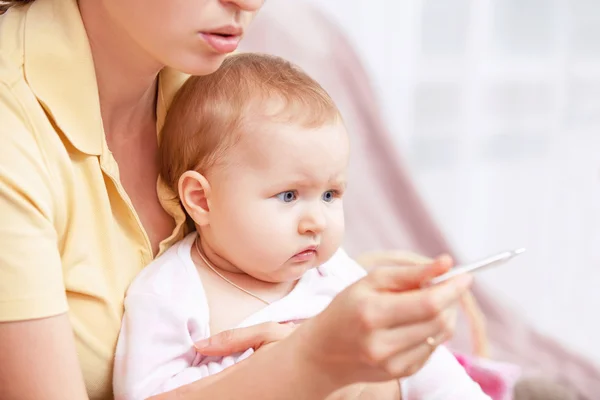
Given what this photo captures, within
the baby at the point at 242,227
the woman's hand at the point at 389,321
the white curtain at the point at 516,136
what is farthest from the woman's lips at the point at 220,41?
the white curtain at the point at 516,136

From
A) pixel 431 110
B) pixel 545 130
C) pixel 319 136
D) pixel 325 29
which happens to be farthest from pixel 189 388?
pixel 545 130

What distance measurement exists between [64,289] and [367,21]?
1.68 meters

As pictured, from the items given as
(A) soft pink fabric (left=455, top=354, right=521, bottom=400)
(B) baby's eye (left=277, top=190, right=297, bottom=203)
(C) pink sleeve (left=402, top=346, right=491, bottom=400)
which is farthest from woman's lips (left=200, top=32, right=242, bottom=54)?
(A) soft pink fabric (left=455, top=354, right=521, bottom=400)

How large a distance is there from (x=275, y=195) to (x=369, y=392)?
0.33 meters

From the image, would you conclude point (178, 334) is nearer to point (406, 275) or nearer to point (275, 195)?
point (275, 195)

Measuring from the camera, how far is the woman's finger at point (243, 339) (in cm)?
125

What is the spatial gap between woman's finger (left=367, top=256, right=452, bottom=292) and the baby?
403 millimetres

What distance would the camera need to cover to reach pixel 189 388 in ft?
3.84

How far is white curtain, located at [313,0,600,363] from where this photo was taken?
277 cm

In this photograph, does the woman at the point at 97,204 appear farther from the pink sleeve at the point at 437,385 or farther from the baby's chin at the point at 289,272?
the pink sleeve at the point at 437,385

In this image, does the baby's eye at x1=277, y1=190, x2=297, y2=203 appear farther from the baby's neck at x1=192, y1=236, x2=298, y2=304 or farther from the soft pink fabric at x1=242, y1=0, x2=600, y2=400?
the soft pink fabric at x1=242, y1=0, x2=600, y2=400

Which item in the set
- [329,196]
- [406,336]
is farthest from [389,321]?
[329,196]

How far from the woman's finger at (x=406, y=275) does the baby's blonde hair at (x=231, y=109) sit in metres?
0.45

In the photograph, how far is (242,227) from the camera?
51.9 inches
